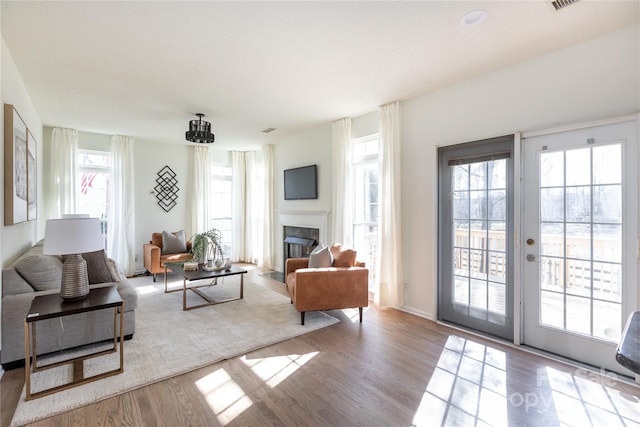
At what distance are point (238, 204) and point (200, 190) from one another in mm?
963

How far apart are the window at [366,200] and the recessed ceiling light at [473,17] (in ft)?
7.29

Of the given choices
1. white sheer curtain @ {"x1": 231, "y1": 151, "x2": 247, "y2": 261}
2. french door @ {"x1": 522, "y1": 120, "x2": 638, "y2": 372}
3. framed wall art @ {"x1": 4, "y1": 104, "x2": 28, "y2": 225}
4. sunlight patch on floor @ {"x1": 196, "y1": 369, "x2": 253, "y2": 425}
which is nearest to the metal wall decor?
white sheer curtain @ {"x1": 231, "y1": 151, "x2": 247, "y2": 261}

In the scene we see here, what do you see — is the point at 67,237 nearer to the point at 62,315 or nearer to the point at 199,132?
the point at 62,315

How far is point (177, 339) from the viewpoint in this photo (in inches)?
120

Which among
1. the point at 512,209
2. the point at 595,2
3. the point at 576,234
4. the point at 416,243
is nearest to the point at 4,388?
the point at 416,243

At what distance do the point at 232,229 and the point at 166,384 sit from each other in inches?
208

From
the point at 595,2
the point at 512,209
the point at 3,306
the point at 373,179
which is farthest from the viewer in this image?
the point at 373,179

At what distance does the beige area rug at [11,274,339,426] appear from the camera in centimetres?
216

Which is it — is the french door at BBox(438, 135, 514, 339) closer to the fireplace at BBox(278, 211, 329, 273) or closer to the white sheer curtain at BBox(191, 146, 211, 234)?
the fireplace at BBox(278, 211, 329, 273)

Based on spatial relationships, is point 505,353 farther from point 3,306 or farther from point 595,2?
point 3,306

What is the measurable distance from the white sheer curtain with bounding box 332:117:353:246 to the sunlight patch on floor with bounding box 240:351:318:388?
7.20 ft

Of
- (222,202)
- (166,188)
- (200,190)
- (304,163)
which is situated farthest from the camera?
(222,202)

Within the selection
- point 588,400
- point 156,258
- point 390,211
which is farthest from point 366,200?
point 156,258

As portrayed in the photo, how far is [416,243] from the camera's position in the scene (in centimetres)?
382
